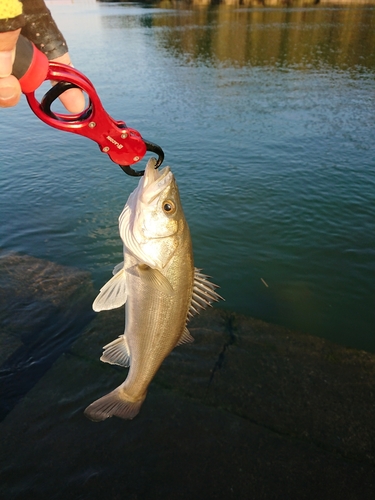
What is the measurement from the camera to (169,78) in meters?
26.5

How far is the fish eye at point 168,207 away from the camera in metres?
3.18

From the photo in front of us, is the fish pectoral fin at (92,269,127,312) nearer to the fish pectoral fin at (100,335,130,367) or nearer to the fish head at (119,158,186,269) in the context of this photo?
the fish head at (119,158,186,269)

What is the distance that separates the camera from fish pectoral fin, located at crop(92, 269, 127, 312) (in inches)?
132

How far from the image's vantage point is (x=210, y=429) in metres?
4.46

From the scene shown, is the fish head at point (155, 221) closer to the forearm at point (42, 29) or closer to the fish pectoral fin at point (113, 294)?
the fish pectoral fin at point (113, 294)

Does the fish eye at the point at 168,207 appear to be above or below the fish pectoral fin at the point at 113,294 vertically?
above

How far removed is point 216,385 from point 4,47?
167 inches

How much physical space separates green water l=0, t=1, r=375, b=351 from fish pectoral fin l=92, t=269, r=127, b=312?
4.10 metres

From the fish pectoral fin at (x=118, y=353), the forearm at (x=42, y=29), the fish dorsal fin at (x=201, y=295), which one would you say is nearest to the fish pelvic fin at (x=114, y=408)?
the fish pectoral fin at (x=118, y=353)

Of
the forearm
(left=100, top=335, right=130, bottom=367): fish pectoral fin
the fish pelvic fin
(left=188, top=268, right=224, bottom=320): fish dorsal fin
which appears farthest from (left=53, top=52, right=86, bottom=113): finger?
the fish pelvic fin

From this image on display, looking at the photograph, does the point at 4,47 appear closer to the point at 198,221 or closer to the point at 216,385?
the point at 216,385

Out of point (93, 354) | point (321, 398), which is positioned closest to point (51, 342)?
point (93, 354)

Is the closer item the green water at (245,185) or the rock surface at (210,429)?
the rock surface at (210,429)

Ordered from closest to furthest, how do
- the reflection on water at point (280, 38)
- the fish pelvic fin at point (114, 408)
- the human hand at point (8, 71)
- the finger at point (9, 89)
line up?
the human hand at point (8, 71) → the finger at point (9, 89) → the fish pelvic fin at point (114, 408) → the reflection on water at point (280, 38)
